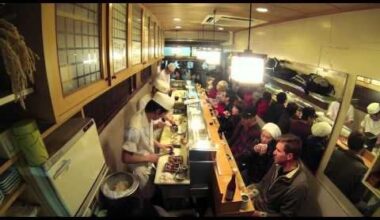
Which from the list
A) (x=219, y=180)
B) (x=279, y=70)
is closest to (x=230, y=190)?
(x=219, y=180)

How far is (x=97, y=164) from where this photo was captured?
1.92 m

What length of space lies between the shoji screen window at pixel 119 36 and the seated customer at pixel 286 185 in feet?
7.05

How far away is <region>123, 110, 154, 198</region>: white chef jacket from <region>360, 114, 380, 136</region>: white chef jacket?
2907mm

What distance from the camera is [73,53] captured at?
1487 mm

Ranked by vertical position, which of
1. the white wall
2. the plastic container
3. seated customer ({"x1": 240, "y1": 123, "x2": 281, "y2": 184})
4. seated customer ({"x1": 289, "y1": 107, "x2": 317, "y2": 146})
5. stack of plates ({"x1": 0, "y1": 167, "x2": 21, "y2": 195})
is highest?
the white wall

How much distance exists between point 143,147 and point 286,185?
2089 millimetres

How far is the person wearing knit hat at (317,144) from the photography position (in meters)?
3.70

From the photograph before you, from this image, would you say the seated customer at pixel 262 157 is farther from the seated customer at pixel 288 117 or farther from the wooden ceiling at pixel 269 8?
the wooden ceiling at pixel 269 8

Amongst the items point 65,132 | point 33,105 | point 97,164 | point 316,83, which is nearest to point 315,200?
point 316,83

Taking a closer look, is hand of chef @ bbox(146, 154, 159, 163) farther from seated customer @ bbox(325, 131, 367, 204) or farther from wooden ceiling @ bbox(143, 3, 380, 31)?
seated customer @ bbox(325, 131, 367, 204)

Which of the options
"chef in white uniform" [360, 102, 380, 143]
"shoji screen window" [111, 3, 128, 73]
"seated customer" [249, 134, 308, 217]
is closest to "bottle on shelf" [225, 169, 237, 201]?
"seated customer" [249, 134, 308, 217]

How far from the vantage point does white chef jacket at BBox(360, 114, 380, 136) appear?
9.12 feet

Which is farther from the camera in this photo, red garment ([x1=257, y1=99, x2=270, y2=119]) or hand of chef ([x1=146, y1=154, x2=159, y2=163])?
red garment ([x1=257, y1=99, x2=270, y2=119])

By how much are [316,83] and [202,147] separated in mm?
2611
